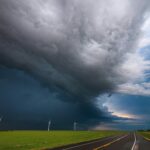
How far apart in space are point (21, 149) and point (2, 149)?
80.0 inches

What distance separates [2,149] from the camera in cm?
2956

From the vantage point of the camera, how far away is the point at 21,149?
30.2 meters
